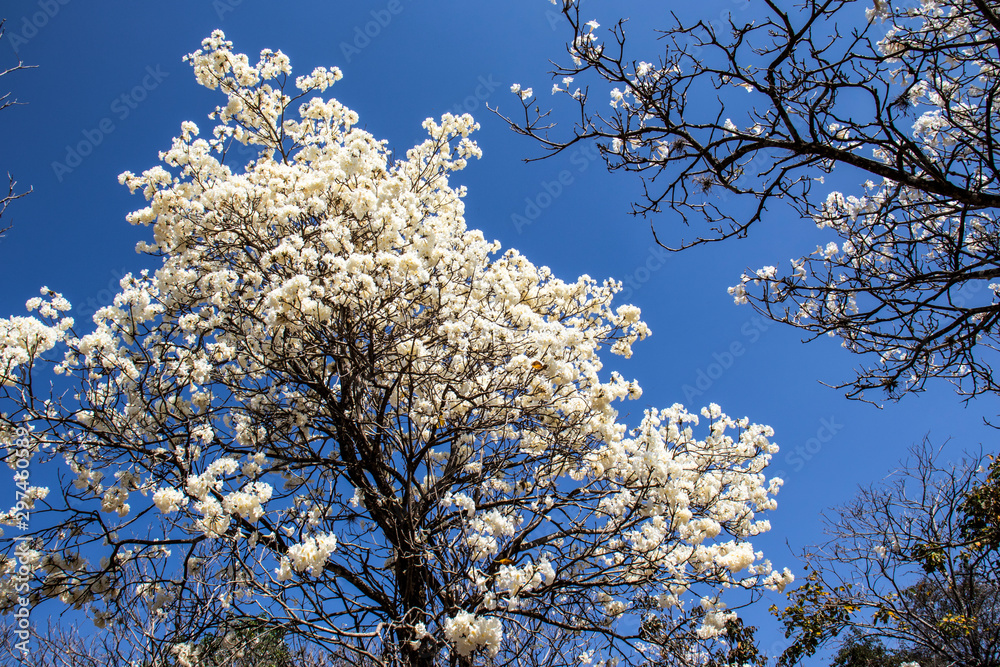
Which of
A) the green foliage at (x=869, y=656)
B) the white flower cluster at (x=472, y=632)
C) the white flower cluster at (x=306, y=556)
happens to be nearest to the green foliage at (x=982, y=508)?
the green foliage at (x=869, y=656)

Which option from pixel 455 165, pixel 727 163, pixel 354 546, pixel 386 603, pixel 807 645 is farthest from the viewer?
pixel 807 645

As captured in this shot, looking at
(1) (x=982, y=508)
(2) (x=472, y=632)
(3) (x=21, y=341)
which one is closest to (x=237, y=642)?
(2) (x=472, y=632)

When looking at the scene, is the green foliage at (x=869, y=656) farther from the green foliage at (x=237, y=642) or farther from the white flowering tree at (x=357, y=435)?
the green foliage at (x=237, y=642)

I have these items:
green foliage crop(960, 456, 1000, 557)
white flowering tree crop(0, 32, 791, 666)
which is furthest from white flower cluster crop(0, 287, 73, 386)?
green foliage crop(960, 456, 1000, 557)

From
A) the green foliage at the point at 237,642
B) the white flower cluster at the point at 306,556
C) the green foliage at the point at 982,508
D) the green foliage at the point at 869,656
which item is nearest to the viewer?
the white flower cluster at the point at 306,556

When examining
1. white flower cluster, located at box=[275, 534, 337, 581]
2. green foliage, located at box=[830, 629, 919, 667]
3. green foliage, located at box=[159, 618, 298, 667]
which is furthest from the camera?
green foliage, located at box=[830, 629, 919, 667]

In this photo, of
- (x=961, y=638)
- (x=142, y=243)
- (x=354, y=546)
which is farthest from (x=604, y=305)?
(x=961, y=638)

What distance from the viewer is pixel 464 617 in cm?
330

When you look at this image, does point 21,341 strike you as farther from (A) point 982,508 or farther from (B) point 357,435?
(A) point 982,508

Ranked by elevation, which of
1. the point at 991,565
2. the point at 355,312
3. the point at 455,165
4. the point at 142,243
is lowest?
the point at 991,565

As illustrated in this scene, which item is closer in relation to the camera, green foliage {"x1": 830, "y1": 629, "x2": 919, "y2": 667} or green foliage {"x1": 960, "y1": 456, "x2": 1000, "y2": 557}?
green foliage {"x1": 960, "y1": 456, "x2": 1000, "y2": 557}

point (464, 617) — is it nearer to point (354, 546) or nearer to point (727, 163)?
point (354, 546)

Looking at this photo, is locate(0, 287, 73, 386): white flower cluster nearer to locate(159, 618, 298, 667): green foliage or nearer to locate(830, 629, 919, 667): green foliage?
locate(159, 618, 298, 667): green foliage

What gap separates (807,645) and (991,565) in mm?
2665
